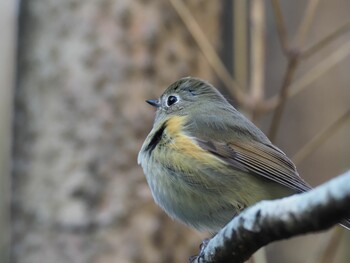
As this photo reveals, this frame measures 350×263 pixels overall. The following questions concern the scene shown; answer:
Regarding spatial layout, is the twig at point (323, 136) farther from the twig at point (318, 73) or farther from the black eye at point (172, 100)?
the black eye at point (172, 100)

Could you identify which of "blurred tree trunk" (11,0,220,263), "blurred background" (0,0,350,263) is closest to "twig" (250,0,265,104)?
"blurred background" (0,0,350,263)

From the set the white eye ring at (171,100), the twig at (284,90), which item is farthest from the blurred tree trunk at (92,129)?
the twig at (284,90)

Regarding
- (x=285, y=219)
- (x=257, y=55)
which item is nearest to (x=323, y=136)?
(x=257, y=55)

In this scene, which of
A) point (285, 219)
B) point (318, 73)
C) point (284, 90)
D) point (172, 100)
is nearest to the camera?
point (285, 219)

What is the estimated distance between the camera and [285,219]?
1738 mm

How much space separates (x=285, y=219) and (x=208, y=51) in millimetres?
2612

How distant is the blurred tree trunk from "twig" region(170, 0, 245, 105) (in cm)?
31

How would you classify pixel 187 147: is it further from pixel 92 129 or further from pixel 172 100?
pixel 92 129

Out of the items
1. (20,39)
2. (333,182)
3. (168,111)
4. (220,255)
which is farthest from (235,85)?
(333,182)

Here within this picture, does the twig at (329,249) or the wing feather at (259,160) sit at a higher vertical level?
the wing feather at (259,160)

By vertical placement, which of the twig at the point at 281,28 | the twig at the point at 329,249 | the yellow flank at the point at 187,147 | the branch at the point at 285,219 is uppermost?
the twig at the point at 281,28

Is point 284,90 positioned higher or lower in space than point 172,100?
lower

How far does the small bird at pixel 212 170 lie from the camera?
313cm

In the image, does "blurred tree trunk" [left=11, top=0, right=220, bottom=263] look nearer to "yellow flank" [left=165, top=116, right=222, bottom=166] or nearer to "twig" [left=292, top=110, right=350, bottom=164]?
"twig" [left=292, top=110, right=350, bottom=164]
